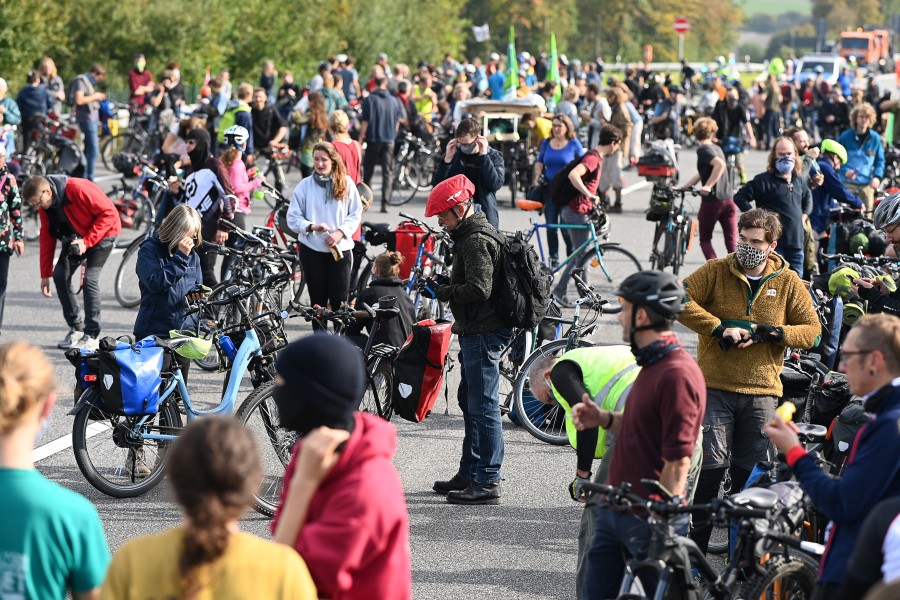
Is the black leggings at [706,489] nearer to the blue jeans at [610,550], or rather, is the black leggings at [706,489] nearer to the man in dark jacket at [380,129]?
the blue jeans at [610,550]

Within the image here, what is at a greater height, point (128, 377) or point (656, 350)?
point (656, 350)

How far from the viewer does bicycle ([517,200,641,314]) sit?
13070mm

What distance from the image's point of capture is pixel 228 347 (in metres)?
8.29

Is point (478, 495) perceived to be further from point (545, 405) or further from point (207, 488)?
point (207, 488)

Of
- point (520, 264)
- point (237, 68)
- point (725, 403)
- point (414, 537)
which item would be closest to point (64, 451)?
Answer: point (414, 537)

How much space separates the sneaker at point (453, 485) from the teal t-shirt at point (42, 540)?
4.46 metres

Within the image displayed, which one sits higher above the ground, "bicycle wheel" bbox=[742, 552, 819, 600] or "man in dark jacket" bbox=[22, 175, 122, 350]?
"man in dark jacket" bbox=[22, 175, 122, 350]

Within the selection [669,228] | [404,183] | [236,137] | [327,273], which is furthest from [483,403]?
[404,183]

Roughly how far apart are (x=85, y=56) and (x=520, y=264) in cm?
2921

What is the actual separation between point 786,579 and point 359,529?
2233 mm

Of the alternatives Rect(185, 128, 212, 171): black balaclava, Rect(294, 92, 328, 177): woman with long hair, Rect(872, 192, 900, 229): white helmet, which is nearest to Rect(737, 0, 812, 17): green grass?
Rect(294, 92, 328, 177): woman with long hair

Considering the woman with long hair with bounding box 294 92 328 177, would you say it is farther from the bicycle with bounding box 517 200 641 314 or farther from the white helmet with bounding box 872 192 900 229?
the white helmet with bounding box 872 192 900 229

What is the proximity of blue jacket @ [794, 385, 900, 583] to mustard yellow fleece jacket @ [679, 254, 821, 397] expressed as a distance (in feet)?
7.03

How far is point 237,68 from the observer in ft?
132
